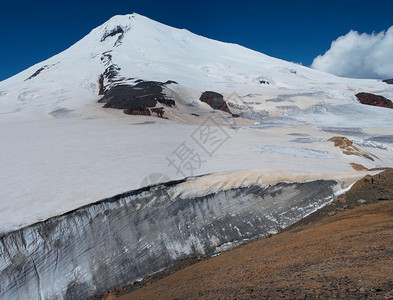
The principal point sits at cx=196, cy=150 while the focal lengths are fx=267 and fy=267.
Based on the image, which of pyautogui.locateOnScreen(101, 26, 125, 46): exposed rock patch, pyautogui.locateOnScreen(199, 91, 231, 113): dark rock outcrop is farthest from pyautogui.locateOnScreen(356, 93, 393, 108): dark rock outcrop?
pyautogui.locateOnScreen(101, 26, 125, 46): exposed rock patch

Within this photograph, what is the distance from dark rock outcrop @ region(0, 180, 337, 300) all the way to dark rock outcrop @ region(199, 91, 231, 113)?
1653cm

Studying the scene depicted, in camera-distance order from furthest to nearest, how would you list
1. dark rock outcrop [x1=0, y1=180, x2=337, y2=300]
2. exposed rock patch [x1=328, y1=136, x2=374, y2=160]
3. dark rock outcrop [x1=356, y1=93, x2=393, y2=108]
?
→ dark rock outcrop [x1=356, y1=93, x2=393, y2=108] → exposed rock patch [x1=328, y1=136, x2=374, y2=160] → dark rock outcrop [x1=0, y1=180, x2=337, y2=300]

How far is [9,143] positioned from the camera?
9.20 metres

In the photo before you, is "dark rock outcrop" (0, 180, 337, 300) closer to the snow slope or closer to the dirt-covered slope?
the snow slope

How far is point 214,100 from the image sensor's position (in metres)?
21.9

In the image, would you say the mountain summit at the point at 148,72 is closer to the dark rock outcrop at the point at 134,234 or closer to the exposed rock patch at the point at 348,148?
the exposed rock patch at the point at 348,148

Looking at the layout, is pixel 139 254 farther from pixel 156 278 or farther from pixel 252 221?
pixel 252 221

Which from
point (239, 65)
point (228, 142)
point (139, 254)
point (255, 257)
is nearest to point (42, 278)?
point (139, 254)

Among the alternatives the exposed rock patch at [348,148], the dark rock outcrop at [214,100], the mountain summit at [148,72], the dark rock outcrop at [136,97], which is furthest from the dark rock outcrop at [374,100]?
the exposed rock patch at [348,148]

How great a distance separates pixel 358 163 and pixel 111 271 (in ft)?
23.7

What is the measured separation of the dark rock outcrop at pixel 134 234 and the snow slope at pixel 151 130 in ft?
1.13

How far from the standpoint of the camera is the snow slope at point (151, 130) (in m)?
5.55

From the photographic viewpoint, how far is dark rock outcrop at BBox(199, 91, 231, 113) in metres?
21.7

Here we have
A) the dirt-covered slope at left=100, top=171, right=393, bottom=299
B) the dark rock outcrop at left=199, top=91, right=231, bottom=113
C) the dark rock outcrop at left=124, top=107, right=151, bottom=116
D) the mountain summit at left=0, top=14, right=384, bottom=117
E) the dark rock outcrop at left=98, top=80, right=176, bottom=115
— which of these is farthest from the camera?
the mountain summit at left=0, top=14, right=384, bottom=117
